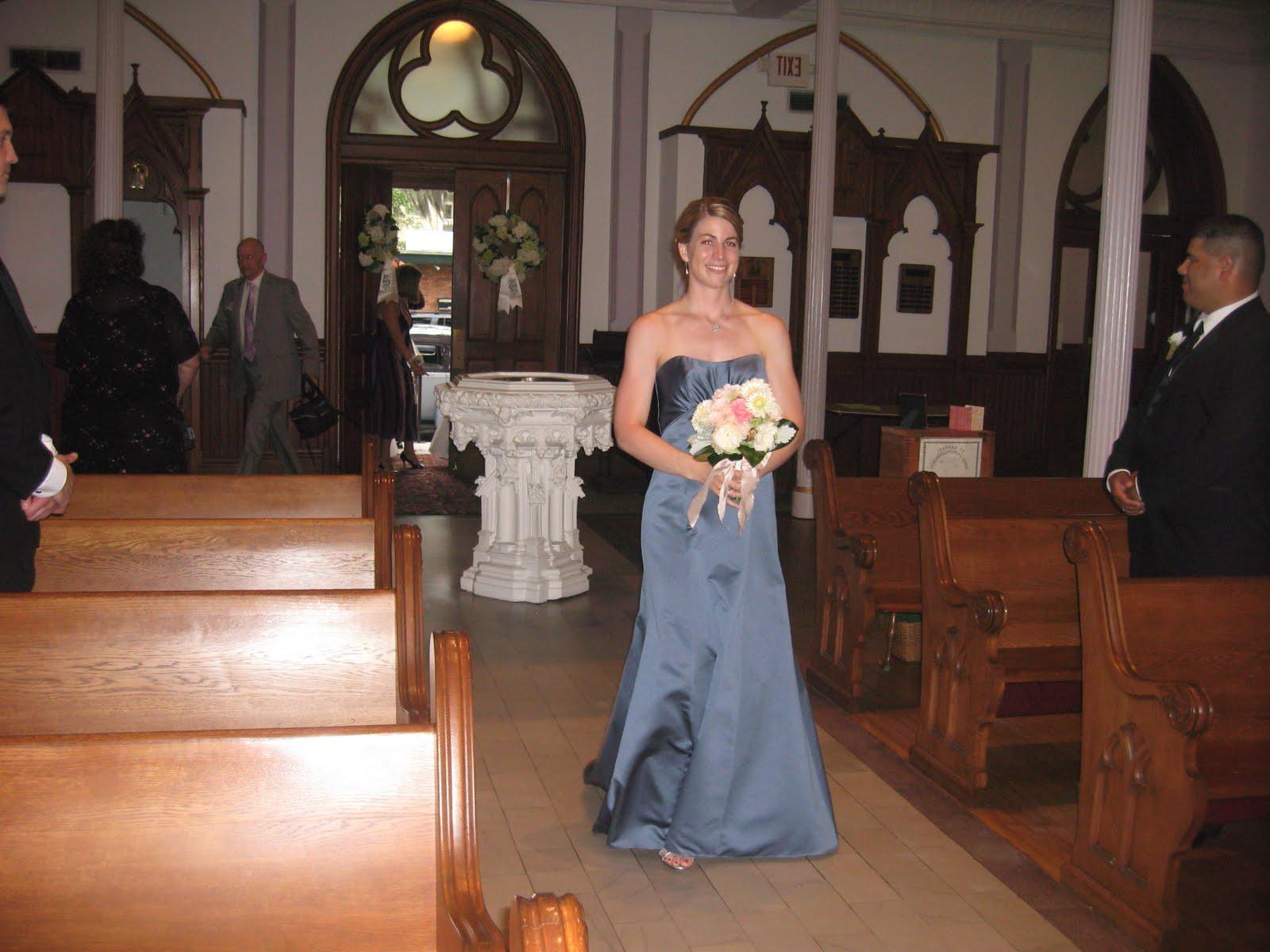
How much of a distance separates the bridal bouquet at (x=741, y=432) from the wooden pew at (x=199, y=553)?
0.96m

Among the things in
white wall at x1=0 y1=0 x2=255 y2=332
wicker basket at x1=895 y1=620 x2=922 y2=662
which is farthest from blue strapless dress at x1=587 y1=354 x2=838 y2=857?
white wall at x1=0 y1=0 x2=255 y2=332

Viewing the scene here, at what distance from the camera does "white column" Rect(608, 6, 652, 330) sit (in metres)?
11.5

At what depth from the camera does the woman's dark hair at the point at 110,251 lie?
5.19 meters

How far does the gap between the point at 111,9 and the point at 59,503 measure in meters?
6.25

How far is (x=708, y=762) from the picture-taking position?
346cm

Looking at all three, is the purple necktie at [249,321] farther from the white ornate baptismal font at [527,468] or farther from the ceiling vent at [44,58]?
the ceiling vent at [44,58]

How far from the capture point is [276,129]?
1090 cm

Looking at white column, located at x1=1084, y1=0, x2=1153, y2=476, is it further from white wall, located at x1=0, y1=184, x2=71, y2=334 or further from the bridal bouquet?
white wall, located at x1=0, y1=184, x2=71, y2=334

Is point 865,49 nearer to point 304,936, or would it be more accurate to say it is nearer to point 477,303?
point 477,303

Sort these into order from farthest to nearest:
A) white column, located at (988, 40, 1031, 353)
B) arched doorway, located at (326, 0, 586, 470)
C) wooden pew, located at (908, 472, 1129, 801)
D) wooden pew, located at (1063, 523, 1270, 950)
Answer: white column, located at (988, 40, 1031, 353) < arched doorway, located at (326, 0, 586, 470) < wooden pew, located at (908, 472, 1129, 801) < wooden pew, located at (1063, 523, 1270, 950)

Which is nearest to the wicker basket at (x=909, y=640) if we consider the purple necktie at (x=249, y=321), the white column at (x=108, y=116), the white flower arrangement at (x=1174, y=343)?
the white flower arrangement at (x=1174, y=343)

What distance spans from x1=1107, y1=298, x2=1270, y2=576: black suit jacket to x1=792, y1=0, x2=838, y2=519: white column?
5.37 metres

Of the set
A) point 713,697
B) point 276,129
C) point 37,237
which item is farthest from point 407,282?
point 713,697

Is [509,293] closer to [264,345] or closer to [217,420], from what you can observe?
[217,420]
